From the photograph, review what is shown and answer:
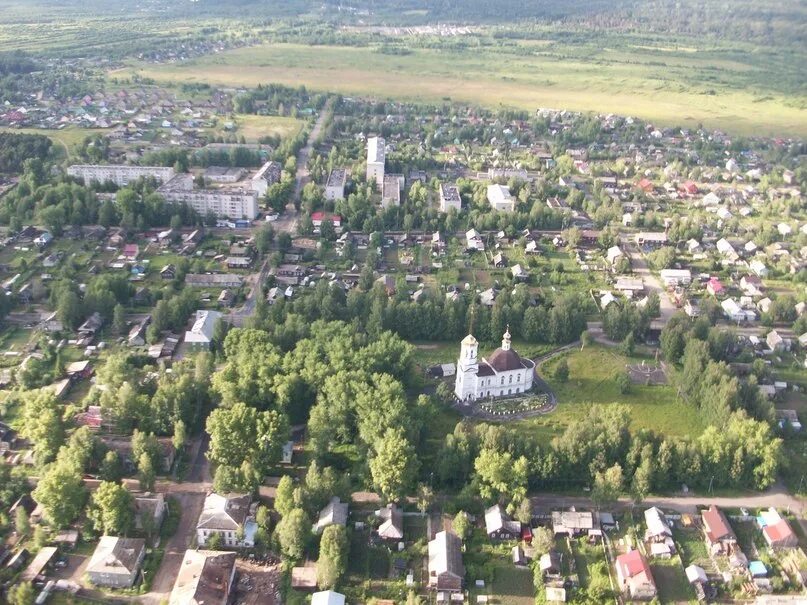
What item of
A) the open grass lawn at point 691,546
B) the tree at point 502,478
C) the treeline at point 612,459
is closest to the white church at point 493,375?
the treeline at point 612,459

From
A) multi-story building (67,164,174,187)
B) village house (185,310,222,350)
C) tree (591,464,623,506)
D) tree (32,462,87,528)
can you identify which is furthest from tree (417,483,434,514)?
multi-story building (67,164,174,187)

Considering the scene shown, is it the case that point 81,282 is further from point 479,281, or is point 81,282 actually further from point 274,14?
point 274,14

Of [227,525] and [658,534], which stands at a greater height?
[227,525]

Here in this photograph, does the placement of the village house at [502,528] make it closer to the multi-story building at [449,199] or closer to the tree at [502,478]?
the tree at [502,478]

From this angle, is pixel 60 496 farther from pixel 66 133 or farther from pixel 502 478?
pixel 66 133

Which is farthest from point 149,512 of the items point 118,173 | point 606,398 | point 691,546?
point 118,173

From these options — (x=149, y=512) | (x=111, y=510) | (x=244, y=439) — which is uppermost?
(x=244, y=439)

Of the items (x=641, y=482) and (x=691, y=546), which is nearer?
(x=691, y=546)

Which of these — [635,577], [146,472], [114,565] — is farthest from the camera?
[146,472]

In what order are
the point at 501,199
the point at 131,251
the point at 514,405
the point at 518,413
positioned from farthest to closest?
the point at 501,199 → the point at 131,251 → the point at 514,405 → the point at 518,413
